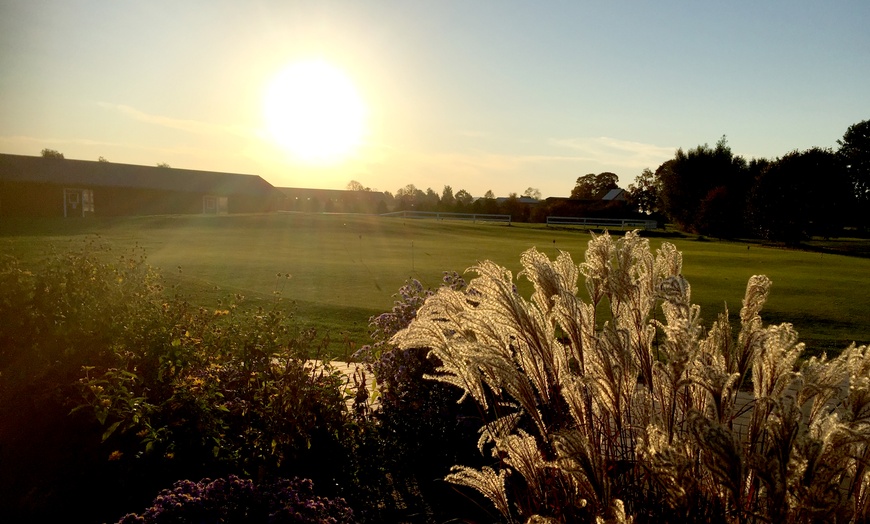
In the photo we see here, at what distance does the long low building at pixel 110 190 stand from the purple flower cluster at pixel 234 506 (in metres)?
56.3

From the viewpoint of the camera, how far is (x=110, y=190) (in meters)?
54.8

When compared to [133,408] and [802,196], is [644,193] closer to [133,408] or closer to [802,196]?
[802,196]

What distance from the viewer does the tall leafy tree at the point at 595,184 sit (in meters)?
104

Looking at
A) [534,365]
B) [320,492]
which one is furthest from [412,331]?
[320,492]

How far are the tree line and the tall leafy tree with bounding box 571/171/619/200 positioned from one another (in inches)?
833

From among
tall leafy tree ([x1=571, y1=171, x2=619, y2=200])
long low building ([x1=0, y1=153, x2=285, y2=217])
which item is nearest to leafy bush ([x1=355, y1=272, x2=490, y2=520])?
long low building ([x1=0, y1=153, x2=285, y2=217])

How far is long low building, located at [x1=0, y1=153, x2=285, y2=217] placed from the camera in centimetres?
5081

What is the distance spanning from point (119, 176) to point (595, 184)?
73108 millimetres

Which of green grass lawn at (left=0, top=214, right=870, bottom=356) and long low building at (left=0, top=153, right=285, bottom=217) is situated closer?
green grass lawn at (left=0, top=214, right=870, bottom=356)

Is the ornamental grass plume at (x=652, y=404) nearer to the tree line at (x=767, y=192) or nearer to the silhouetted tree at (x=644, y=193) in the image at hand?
the tree line at (x=767, y=192)

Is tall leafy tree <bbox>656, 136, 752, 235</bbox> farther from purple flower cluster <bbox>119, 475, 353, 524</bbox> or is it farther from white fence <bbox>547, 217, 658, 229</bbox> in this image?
purple flower cluster <bbox>119, 475, 353, 524</bbox>

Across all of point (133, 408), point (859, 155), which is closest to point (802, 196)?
point (859, 155)

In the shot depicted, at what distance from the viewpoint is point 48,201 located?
51.7 metres

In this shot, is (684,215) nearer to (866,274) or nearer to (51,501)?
(866,274)
